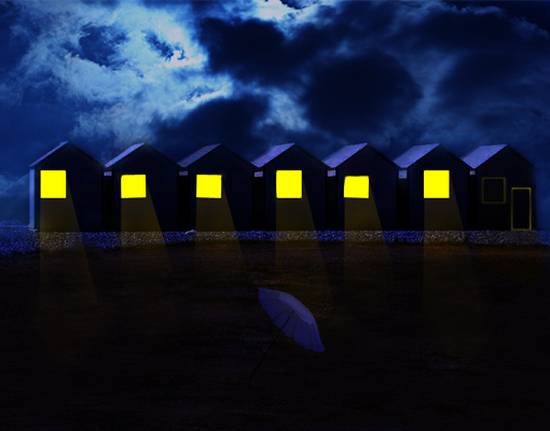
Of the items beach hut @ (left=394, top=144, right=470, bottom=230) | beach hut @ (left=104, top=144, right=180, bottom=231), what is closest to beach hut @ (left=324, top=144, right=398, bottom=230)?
beach hut @ (left=394, top=144, right=470, bottom=230)

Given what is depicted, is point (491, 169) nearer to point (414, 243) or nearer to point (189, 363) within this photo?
point (414, 243)

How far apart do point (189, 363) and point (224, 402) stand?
1531 millimetres

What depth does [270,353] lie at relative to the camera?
328 inches

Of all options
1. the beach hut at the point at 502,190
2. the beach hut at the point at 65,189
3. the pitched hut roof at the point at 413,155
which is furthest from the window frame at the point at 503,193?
the beach hut at the point at 65,189

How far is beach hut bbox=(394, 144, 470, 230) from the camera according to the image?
37.8 meters

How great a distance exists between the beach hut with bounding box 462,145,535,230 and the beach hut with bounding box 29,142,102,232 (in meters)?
17.9

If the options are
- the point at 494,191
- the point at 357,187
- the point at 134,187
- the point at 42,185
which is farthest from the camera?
the point at 494,191

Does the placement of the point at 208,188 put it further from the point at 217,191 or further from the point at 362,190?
the point at 362,190

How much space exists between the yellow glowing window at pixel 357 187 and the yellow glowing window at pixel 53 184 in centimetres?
1285

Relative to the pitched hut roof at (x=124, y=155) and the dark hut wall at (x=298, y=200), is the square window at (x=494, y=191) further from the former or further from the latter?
the pitched hut roof at (x=124, y=155)

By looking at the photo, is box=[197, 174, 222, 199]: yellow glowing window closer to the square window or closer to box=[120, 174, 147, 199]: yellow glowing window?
box=[120, 174, 147, 199]: yellow glowing window

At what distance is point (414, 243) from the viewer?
27.2 m

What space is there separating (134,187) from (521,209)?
739 inches

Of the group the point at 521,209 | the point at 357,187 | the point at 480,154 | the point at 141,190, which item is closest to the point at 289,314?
the point at 141,190
